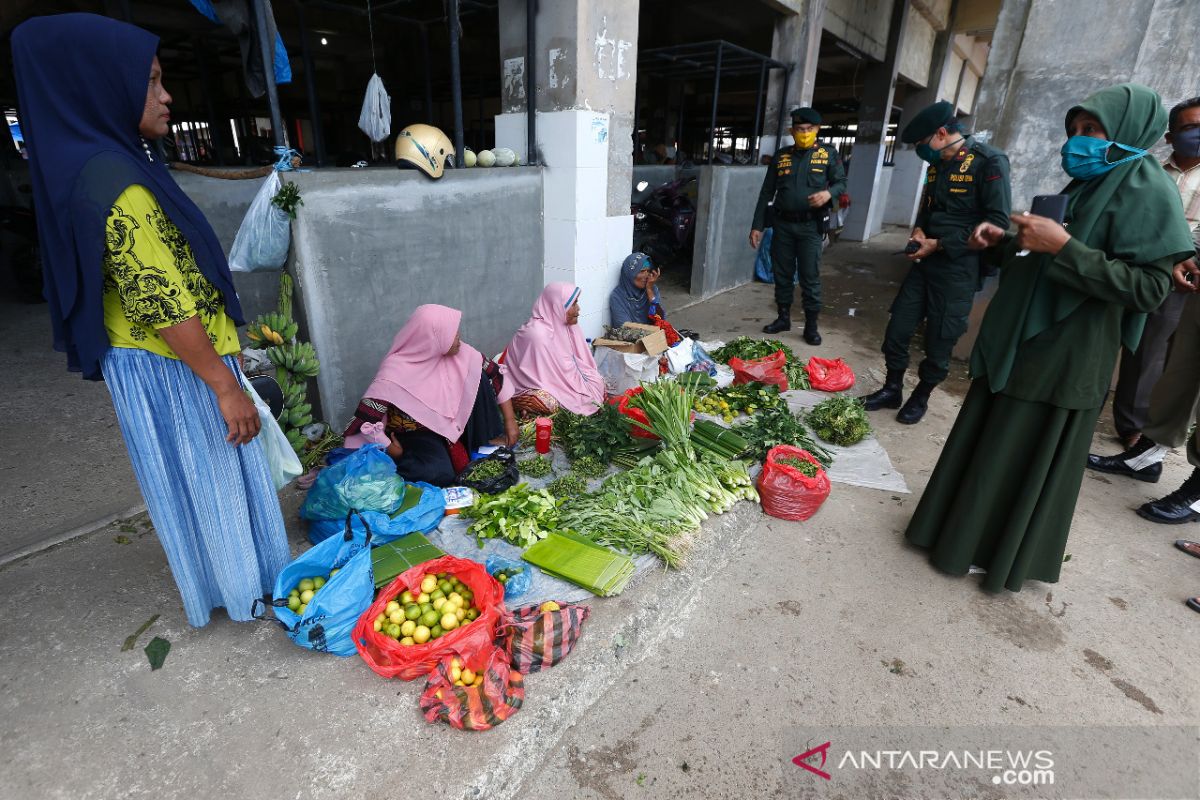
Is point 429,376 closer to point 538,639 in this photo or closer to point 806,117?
point 538,639

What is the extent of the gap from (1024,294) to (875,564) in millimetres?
1519

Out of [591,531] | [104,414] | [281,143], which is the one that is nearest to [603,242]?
[281,143]

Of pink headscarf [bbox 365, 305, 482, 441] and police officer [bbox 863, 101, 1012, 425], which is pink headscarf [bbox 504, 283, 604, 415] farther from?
police officer [bbox 863, 101, 1012, 425]

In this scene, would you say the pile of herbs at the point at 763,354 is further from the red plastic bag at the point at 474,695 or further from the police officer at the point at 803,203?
the red plastic bag at the point at 474,695

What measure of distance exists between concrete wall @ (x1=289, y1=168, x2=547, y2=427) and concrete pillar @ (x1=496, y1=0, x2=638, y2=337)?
0.31m

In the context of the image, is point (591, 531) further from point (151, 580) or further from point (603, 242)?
point (603, 242)

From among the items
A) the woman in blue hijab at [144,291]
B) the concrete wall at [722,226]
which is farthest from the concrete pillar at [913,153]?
the woman in blue hijab at [144,291]

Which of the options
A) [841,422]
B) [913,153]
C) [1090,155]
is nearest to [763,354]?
[841,422]

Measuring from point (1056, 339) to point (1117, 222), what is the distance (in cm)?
48

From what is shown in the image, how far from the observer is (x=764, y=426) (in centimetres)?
409

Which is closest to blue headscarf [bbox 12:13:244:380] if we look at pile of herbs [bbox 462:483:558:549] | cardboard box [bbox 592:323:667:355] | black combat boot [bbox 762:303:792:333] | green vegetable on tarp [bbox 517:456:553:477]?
pile of herbs [bbox 462:483:558:549]

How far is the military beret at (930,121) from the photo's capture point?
4.02 m

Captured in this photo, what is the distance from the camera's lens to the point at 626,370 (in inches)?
192

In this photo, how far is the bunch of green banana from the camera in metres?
3.35
